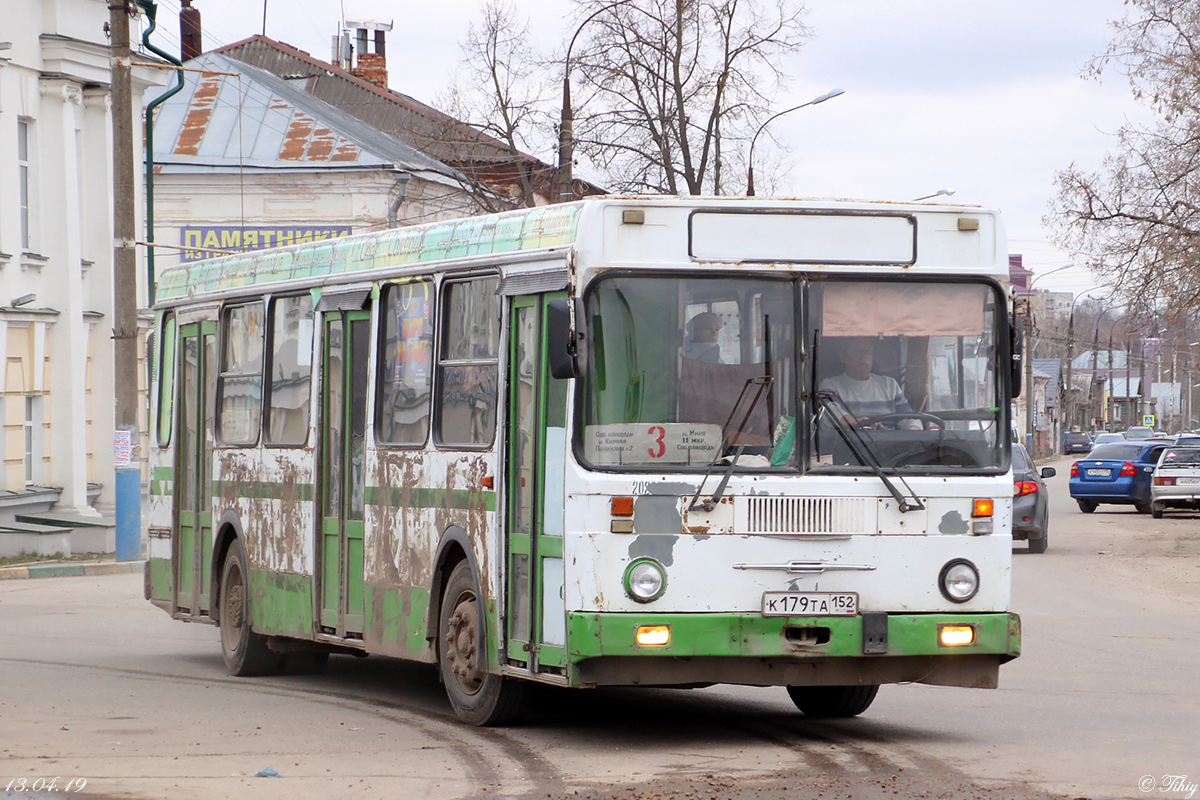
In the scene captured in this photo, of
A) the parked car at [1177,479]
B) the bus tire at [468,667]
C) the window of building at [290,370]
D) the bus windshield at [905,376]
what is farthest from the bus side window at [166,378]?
the parked car at [1177,479]

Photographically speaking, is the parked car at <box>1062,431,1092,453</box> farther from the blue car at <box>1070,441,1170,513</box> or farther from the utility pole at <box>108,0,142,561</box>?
the utility pole at <box>108,0,142,561</box>

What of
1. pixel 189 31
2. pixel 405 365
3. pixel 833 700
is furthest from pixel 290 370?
pixel 189 31

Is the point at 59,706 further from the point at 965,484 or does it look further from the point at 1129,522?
the point at 1129,522

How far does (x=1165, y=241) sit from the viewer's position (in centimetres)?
3278

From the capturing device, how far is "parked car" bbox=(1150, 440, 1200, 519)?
3759 centimetres

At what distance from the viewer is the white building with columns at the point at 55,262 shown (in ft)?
90.5

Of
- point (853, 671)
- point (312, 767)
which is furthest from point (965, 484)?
point (312, 767)

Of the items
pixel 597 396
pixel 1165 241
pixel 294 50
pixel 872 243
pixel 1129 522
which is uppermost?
pixel 294 50

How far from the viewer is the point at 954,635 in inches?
353

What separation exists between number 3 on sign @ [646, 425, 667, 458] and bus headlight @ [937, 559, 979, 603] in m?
1.48

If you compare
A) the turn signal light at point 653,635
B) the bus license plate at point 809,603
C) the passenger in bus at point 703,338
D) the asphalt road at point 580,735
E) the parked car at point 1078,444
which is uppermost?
the passenger in bus at point 703,338

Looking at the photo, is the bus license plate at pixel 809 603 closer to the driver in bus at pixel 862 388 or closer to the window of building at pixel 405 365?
the driver in bus at pixel 862 388

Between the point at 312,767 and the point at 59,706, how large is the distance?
9.34 feet

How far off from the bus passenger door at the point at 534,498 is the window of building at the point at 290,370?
272cm
